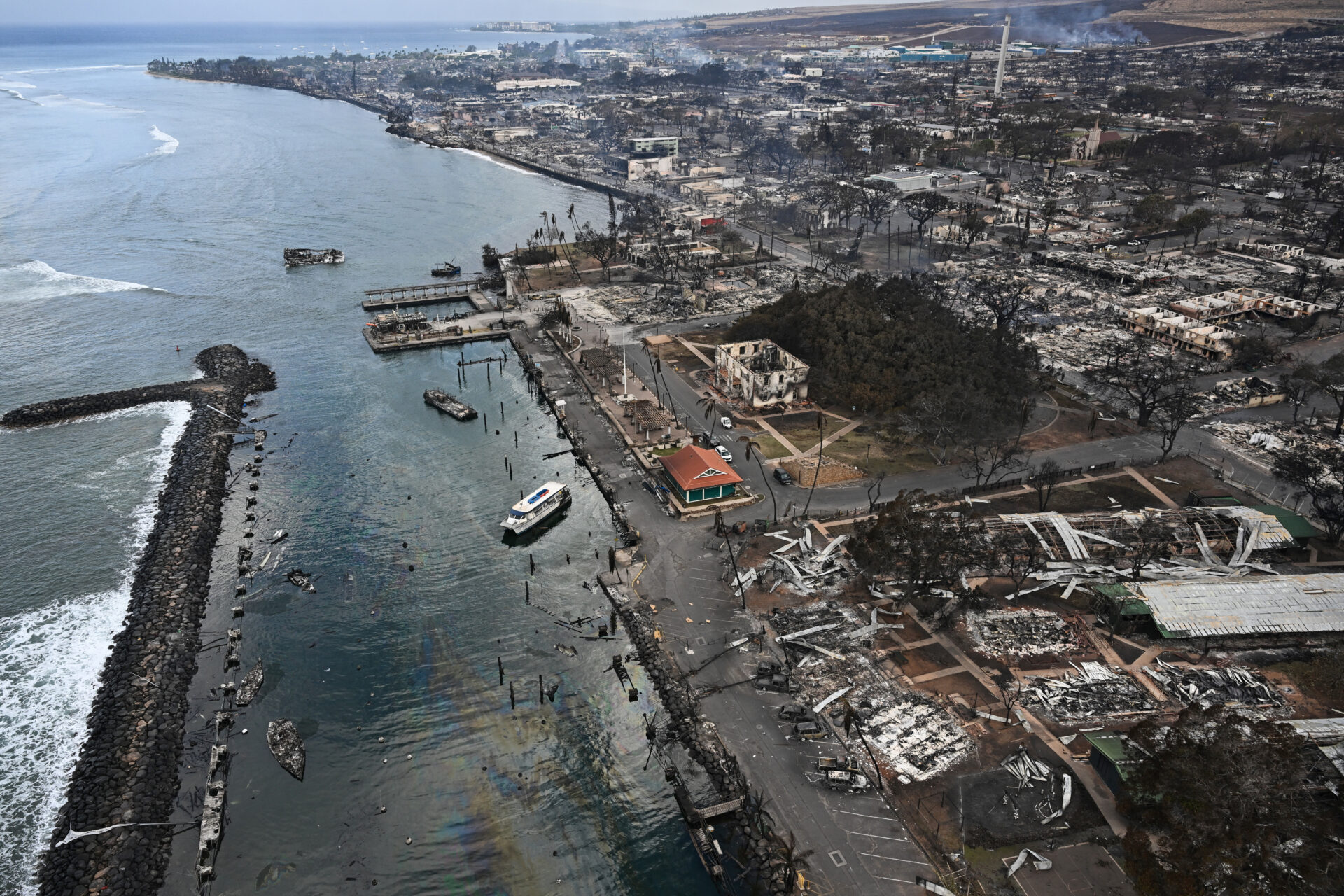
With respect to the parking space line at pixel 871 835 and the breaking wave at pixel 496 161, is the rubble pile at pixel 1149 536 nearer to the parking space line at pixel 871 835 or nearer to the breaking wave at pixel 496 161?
the parking space line at pixel 871 835

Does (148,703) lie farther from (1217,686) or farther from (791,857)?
(1217,686)

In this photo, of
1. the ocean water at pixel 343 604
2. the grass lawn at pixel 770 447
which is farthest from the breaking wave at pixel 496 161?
the grass lawn at pixel 770 447

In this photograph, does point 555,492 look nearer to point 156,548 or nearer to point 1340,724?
point 156,548

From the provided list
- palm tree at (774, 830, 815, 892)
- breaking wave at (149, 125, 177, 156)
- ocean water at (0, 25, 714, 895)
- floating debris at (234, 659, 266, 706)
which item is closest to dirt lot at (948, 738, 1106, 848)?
palm tree at (774, 830, 815, 892)

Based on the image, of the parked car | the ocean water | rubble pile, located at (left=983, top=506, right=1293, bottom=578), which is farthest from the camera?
rubble pile, located at (left=983, top=506, right=1293, bottom=578)

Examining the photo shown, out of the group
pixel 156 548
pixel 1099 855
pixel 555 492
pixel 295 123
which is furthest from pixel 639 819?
pixel 295 123

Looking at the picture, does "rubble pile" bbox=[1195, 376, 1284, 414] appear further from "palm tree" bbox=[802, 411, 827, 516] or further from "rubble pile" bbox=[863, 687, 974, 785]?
"rubble pile" bbox=[863, 687, 974, 785]

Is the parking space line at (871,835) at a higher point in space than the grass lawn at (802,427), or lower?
lower
